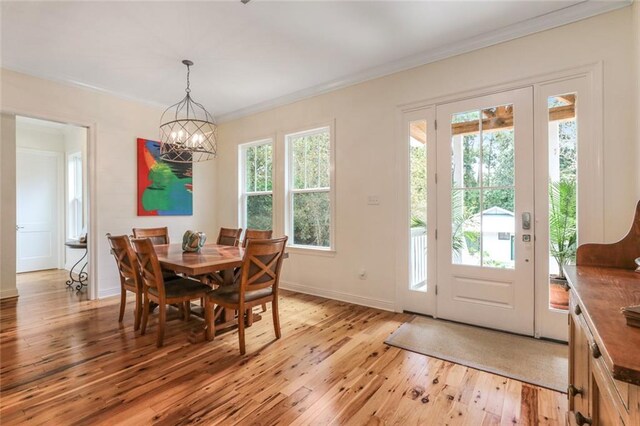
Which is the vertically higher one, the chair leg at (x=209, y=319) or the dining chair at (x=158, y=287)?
the dining chair at (x=158, y=287)

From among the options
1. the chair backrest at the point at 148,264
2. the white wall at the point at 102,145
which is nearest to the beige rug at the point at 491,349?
the chair backrest at the point at 148,264

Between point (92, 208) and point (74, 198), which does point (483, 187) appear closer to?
point (92, 208)

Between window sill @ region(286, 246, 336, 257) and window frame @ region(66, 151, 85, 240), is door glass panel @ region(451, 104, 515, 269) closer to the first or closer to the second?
window sill @ region(286, 246, 336, 257)

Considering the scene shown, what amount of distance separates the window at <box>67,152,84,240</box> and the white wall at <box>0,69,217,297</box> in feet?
5.94

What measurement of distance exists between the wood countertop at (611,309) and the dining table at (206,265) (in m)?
2.17

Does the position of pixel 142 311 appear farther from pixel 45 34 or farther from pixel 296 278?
pixel 45 34

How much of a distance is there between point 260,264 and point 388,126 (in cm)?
209

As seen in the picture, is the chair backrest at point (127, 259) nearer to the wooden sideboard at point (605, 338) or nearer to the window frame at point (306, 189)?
the window frame at point (306, 189)

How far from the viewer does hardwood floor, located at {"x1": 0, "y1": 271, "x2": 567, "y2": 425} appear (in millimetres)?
1725

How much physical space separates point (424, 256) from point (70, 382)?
10.6 feet

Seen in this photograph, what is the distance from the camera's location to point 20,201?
5570 mm

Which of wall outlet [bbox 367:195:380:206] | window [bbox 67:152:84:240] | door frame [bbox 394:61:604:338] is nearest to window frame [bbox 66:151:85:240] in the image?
window [bbox 67:152:84:240]

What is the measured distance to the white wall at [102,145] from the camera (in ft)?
11.8

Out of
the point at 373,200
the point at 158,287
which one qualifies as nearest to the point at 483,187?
the point at 373,200
